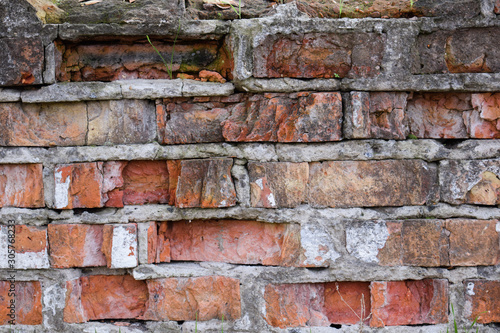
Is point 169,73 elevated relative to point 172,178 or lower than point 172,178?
elevated

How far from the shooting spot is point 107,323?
3.97ft

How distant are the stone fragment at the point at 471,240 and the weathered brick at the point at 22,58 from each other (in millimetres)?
1383

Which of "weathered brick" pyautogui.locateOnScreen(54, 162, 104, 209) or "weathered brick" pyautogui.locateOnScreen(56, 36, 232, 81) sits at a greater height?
"weathered brick" pyautogui.locateOnScreen(56, 36, 232, 81)

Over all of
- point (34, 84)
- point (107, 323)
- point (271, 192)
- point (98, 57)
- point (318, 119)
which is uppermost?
point (98, 57)

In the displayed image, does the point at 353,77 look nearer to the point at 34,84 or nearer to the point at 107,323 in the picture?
the point at 34,84

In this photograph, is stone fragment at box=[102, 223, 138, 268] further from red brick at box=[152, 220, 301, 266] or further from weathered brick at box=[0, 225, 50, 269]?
weathered brick at box=[0, 225, 50, 269]

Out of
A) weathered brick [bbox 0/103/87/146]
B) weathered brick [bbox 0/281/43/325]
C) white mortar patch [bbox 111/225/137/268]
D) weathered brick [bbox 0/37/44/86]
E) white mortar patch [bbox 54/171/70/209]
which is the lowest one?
weathered brick [bbox 0/281/43/325]

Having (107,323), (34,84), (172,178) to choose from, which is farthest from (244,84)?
(107,323)

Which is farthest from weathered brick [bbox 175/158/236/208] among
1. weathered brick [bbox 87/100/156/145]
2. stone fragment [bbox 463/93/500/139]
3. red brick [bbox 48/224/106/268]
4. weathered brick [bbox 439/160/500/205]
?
stone fragment [bbox 463/93/500/139]

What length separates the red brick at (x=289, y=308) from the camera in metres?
1.17

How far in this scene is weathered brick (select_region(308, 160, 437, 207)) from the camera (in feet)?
3.82

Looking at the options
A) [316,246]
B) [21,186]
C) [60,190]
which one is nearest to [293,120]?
[316,246]

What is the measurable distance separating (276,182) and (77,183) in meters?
0.63

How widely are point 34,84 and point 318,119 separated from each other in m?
0.91
